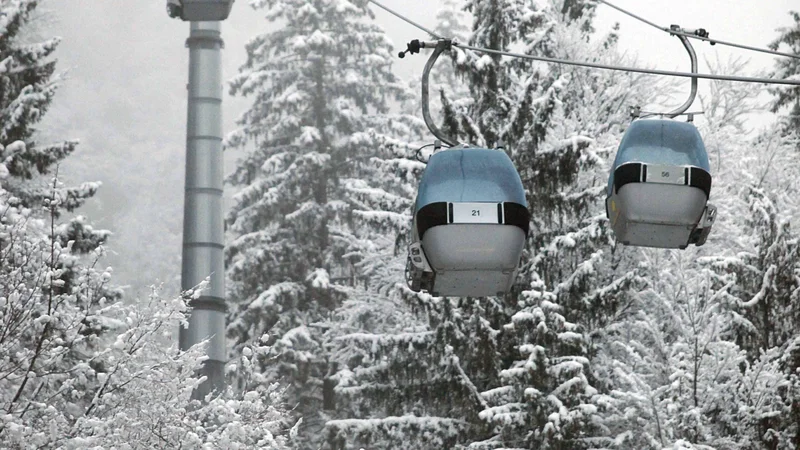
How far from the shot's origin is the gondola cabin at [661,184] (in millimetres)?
7562

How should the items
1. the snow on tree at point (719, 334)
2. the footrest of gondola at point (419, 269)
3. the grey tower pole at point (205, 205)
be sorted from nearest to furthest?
the footrest of gondola at point (419, 269) < the grey tower pole at point (205, 205) < the snow on tree at point (719, 334)

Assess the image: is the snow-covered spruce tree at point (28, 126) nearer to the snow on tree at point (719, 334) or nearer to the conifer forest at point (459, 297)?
the conifer forest at point (459, 297)

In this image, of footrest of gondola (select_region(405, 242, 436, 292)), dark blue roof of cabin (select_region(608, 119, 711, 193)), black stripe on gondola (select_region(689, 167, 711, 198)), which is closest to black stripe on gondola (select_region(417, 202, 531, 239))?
footrest of gondola (select_region(405, 242, 436, 292))

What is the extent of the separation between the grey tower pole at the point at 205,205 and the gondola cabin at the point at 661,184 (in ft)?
27.7

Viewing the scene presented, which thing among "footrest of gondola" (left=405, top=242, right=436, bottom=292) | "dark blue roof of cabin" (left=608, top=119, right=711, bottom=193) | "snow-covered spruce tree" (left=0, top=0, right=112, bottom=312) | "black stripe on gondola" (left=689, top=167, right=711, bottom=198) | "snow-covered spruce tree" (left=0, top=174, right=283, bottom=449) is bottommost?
"snow-covered spruce tree" (left=0, top=174, right=283, bottom=449)

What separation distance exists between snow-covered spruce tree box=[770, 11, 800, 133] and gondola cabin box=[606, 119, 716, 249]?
23966 mm

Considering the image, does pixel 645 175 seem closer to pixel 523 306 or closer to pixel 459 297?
pixel 459 297

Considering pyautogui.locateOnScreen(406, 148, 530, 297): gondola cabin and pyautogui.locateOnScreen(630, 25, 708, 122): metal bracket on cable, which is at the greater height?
pyautogui.locateOnScreen(630, 25, 708, 122): metal bracket on cable

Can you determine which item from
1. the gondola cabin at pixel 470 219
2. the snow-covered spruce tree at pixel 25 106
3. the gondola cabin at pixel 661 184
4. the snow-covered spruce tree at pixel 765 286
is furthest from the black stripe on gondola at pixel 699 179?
the snow-covered spruce tree at pixel 25 106

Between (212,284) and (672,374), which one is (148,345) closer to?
(212,284)

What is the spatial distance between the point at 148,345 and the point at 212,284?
415 cm

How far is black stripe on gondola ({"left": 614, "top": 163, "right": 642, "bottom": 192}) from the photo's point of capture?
7.59 metres

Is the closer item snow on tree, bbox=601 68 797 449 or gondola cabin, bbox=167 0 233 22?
gondola cabin, bbox=167 0 233 22

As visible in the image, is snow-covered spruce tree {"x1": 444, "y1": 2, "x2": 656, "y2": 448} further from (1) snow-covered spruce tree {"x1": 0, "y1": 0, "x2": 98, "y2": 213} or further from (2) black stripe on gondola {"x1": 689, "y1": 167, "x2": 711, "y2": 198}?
(2) black stripe on gondola {"x1": 689, "y1": 167, "x2": 711, "y2": 198}
